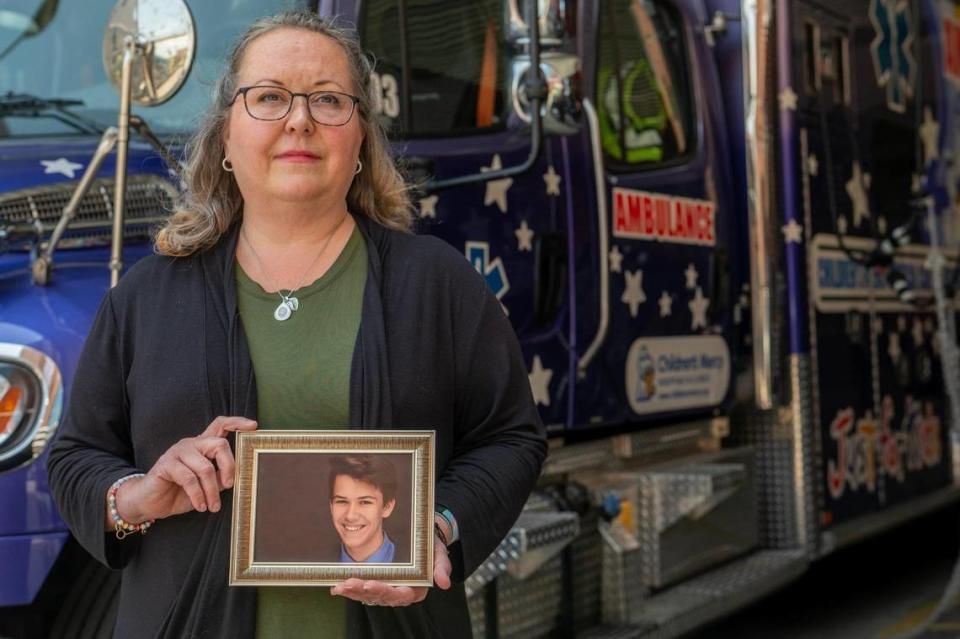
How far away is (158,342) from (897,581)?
19.2 feet

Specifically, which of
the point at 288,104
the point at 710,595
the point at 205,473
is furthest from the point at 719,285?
the point at 205,473

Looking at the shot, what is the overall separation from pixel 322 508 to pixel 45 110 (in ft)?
6.36

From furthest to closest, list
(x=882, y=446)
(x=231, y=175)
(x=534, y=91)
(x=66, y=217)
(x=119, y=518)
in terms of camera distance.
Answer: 1. (x=882, y=446)
2. (x=534, y=91)
3. (x=66, y=217)
4. (x=231, y=175)
5. (x=119, y=518)

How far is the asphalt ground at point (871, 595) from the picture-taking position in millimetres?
5965

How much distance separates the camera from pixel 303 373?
1942 mm

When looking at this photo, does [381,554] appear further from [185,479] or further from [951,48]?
[951,48]

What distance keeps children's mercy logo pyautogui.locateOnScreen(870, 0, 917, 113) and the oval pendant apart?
4331mm

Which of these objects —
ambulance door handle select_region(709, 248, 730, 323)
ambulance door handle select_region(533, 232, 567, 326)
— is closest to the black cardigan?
ambulance door handle select_region(533, 232, 567, 326)

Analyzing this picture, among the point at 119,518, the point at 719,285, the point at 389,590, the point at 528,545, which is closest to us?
the point at 389,590

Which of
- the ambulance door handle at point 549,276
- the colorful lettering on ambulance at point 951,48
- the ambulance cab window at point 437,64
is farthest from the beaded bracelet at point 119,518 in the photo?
the colorful lettering on ambulance at point 951,48

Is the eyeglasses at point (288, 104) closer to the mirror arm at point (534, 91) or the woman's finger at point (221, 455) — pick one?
the woman's finger at point (221, 455)

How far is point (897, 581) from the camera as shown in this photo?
7.06 meters

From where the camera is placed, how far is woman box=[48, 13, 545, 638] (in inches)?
75.0

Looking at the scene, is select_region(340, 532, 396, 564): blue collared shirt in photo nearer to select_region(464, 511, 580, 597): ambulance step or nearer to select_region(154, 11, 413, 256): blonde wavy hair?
select_region(154, 11, 413, 256): blonde wavy hair
